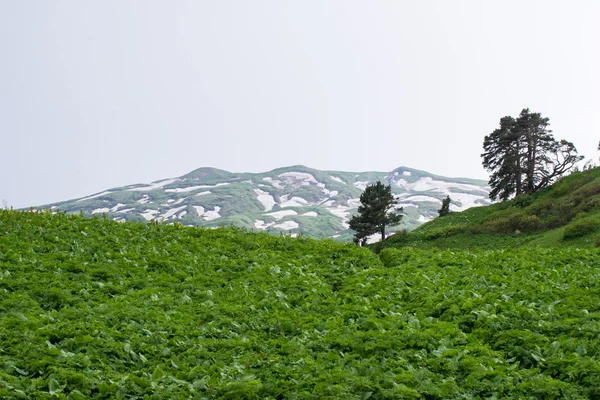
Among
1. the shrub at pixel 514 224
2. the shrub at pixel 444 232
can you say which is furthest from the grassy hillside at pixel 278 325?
the shrub at pixel 444 232

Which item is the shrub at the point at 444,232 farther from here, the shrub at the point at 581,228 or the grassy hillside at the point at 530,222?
the shrub at the point at 581,228

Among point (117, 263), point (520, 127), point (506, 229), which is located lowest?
point (506, 229)

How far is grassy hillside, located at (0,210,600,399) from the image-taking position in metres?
8.16

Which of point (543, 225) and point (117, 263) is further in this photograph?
point (543, 225)

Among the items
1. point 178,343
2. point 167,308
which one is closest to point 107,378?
point 178,343

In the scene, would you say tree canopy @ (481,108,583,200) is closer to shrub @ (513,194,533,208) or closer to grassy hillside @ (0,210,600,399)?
shrub @ (513,194,533,208)

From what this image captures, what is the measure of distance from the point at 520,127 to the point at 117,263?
57061mm

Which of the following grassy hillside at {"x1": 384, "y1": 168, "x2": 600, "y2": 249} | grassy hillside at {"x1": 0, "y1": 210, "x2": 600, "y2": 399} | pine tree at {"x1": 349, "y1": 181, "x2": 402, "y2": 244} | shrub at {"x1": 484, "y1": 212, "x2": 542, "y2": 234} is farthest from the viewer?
pine tree at {"x1": 349, "y1": 181, "x2": 402, "y2": 244}

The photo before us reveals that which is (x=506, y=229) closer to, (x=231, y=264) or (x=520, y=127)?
(x=520, y=127)

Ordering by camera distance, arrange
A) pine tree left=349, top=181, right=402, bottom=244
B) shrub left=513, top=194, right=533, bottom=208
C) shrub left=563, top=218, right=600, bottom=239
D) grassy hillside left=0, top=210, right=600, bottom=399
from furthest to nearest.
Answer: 1. pine tree left=349, top=181, right=402, bottom=244
2. shrub left=513, top=194, right=533, bottom=208
3. shrub left=563, top=218, right=600, bottom=239
4. grassy hillside left=0, top=210, right=600, bottom=399

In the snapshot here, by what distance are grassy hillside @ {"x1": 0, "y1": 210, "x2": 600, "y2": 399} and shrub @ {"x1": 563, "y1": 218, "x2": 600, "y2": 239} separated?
58.4ft

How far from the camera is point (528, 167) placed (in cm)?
6109

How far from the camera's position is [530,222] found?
46375mm

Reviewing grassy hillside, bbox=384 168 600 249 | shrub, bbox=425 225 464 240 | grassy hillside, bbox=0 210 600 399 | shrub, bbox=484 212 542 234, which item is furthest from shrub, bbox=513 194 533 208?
grassy hillside, bbox=0 210 600 399
